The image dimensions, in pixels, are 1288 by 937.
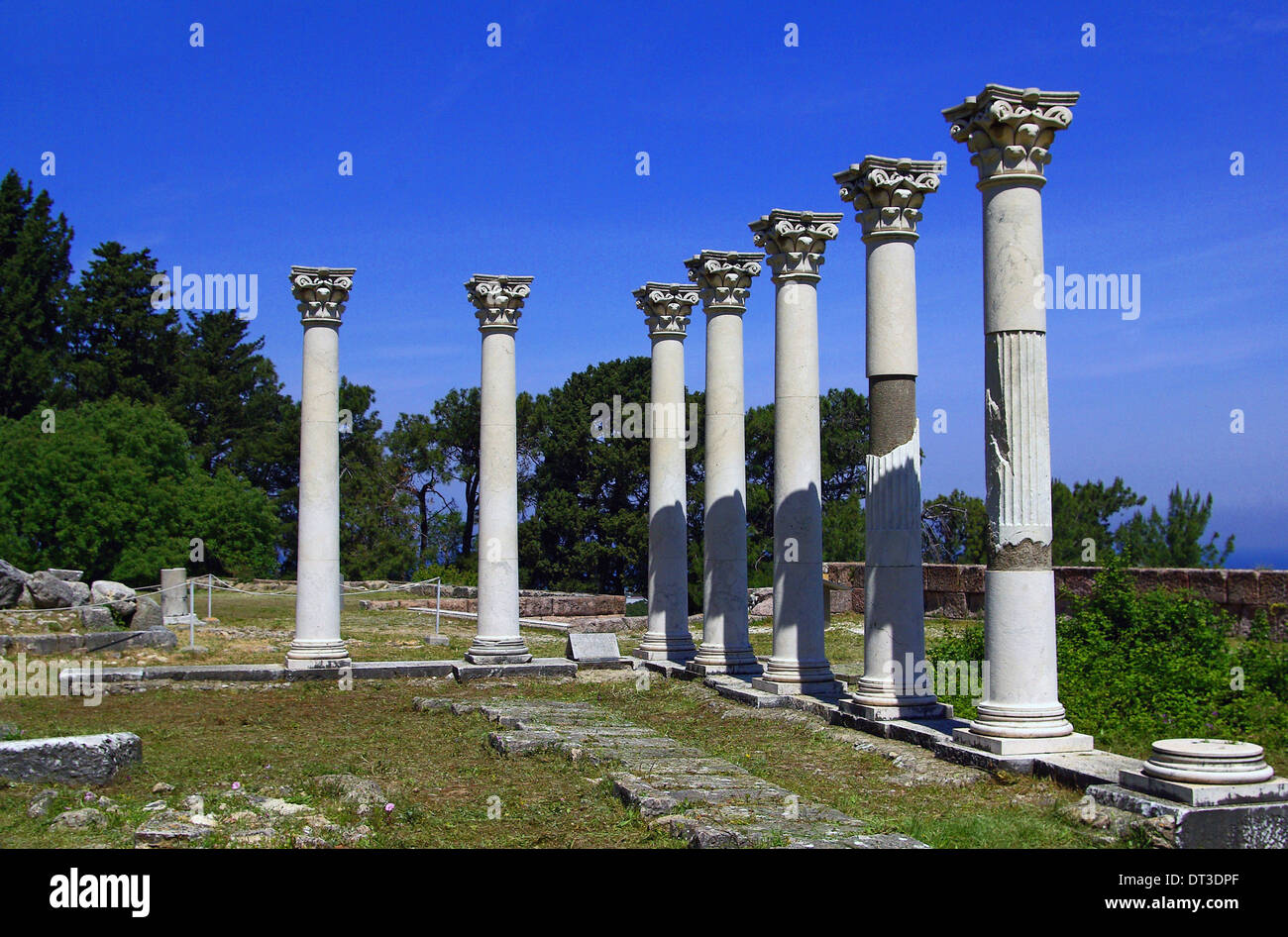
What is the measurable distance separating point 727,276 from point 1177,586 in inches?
609

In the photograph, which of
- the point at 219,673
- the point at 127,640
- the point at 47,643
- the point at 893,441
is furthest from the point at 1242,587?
the point at 47,643

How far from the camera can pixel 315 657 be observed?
21.5m

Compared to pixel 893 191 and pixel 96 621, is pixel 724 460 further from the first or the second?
pixel 96 621

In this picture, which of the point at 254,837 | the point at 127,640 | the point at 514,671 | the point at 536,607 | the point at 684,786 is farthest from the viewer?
the point at 536,607

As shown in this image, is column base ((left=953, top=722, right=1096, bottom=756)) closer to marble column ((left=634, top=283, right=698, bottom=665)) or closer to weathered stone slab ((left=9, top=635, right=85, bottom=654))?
marble column ((left=634, top=283, right=698, bottom=665))

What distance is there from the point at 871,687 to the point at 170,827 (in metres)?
8.77

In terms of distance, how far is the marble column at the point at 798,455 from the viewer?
17.9m

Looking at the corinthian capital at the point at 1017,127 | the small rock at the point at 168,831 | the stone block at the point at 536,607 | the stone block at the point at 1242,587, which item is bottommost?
the stone block at the point at 536,607

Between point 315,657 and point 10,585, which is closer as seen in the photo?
point 315,657

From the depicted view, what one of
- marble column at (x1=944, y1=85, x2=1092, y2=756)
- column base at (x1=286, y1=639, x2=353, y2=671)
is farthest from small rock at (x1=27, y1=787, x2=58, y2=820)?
column base at (x1=286, y1=639, x2=353, y2=671)

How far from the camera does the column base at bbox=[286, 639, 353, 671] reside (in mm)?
21328

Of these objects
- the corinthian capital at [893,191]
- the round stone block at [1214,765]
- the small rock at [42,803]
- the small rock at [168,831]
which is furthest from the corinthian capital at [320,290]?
the round stone block at [1214,765]

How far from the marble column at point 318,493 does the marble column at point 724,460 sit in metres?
6.85

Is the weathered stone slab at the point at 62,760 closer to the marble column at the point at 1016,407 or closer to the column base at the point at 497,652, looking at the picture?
the marble column at the point at 1016,407
